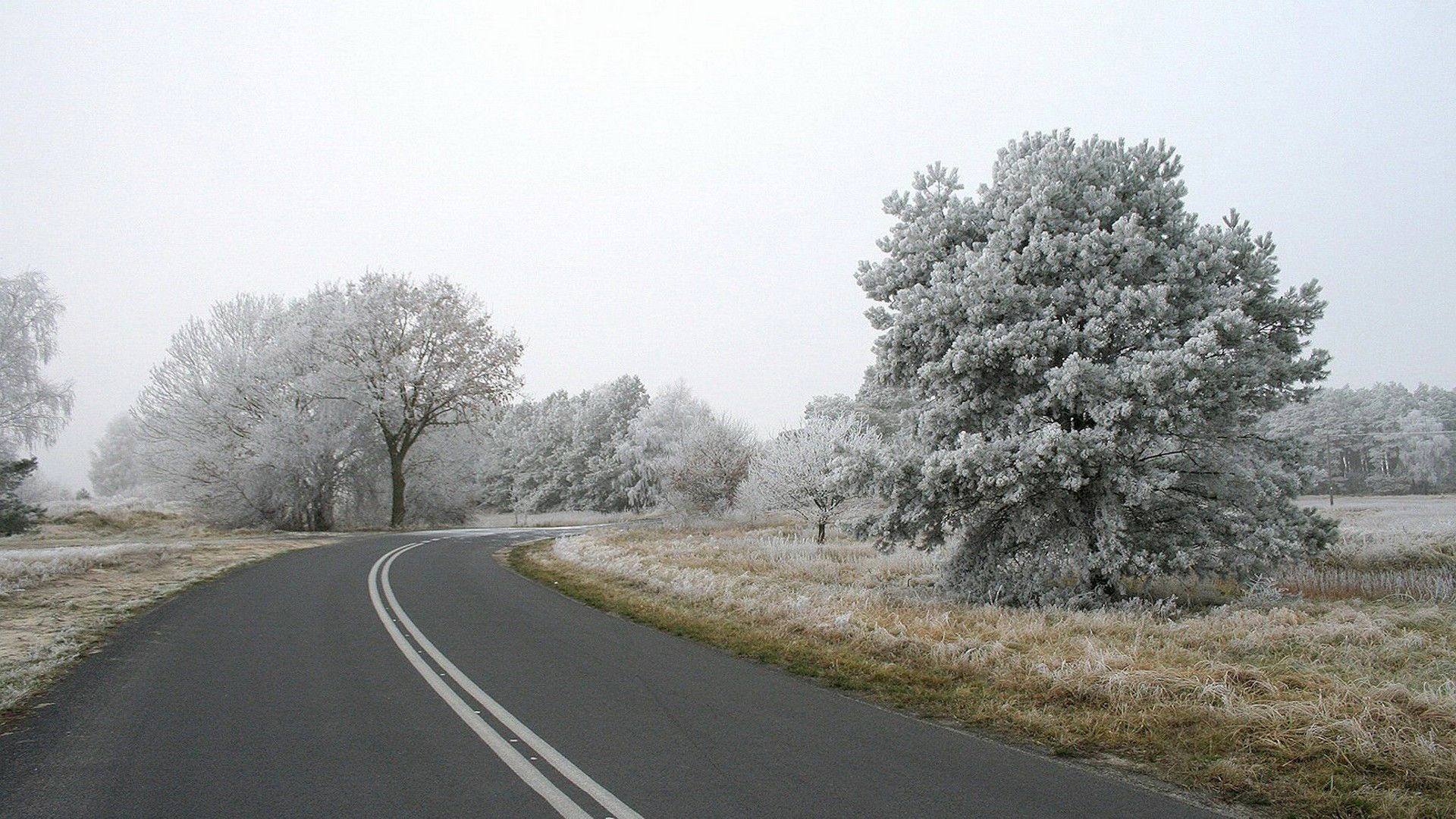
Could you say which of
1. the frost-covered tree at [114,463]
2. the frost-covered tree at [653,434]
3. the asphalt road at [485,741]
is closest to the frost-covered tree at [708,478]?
the frost-covered tree at [653,434]

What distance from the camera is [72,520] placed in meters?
33.3

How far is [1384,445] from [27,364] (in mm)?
83085

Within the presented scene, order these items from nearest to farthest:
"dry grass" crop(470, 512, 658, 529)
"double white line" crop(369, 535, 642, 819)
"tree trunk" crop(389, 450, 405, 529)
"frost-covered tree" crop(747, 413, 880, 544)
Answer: "double white line" crop(369, 535, 642, 819) → "frost-covered tree" crop(747, 413, 880, 544) → "tree trunk" crop(389, 450, 405, 529) → "dry grass" crop(470, 512, 658, 529)

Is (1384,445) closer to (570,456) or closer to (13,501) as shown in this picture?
(570,456)

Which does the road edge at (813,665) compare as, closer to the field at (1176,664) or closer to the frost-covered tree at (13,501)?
the field at (1176,664)

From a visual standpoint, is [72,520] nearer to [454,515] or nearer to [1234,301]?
[454,515]

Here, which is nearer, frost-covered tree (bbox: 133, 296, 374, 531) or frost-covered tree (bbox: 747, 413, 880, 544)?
frost-covered tree (bbox: 747, 413, 880, 544)

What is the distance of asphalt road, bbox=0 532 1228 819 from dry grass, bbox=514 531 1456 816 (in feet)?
2.27

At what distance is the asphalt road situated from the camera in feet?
15.6

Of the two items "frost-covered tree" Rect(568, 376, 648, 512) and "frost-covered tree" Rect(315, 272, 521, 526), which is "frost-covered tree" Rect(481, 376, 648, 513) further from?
"frost-covered tree" Rect(315, 272, 521, 526)

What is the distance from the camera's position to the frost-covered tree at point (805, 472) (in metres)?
29.7

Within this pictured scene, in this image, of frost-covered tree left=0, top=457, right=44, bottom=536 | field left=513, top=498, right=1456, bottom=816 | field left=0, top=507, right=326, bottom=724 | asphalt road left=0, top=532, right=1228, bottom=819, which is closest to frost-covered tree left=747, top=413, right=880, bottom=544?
field left=513, top=498, right=1456, bottom=816

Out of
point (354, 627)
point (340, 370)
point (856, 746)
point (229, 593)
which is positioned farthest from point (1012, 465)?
point (340, 370)

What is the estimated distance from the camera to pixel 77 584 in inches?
582
